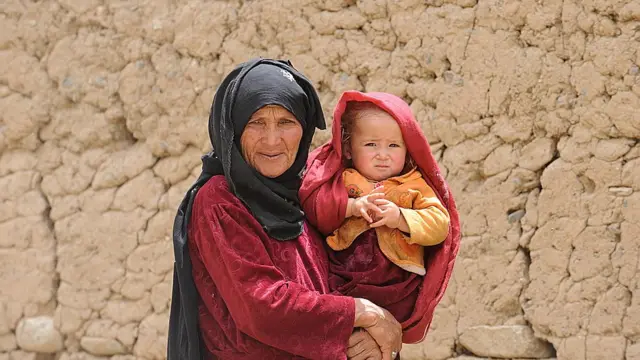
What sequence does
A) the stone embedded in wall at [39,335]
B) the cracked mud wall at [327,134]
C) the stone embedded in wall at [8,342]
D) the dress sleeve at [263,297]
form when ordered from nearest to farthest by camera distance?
the dress sleeve at [263,297]
the cracked mud wall at [327,134]
the stone embedded in wall at [39,335]
the stone embedded in wall at [8,342]

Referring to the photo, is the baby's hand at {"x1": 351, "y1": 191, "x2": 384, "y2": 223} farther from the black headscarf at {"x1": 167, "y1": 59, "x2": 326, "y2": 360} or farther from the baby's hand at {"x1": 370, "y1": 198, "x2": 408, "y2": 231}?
the black headscarf at {"x1": 167, "y1": 59, "x2": 326, "y2": 360}

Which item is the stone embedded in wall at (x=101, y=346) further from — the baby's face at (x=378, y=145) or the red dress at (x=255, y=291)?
the baby's face at (x=378, y=145)

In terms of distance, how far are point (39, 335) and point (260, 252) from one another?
10.2ft

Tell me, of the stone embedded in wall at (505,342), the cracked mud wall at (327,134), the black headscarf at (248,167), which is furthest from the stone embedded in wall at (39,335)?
the black headscarf at (248,167)

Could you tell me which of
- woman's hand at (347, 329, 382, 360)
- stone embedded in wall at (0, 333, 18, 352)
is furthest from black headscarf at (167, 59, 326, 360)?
stone embedded in wall at (0, 333, 18, 352)

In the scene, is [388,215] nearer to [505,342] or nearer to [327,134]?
[505,342]

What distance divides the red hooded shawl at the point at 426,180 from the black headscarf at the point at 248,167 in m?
0.05

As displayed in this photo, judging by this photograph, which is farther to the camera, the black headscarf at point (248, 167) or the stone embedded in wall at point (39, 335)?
the stone embedded in wall at point (39, 335)

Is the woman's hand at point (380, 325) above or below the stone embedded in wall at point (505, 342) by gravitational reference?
above

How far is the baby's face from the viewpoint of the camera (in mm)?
3135

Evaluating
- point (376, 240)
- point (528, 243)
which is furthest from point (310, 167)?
point (528, 243)

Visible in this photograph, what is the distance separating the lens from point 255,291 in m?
2.90

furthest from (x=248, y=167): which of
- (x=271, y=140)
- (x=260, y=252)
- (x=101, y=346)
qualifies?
(x=101, y=346)

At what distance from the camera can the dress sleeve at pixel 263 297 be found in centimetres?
291
